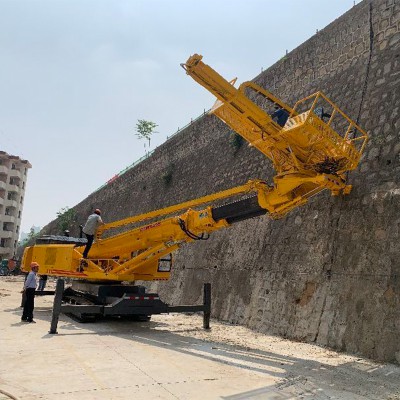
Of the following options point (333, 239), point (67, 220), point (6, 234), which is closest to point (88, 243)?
point (333, 239)

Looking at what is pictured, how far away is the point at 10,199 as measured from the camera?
60.5 m

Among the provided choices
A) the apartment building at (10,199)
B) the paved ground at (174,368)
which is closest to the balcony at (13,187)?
the apartment building at (10,199)

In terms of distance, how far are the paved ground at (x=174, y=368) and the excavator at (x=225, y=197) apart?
1.33m

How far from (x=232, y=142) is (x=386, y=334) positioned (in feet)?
31.4

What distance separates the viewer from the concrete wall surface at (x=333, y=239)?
723cm

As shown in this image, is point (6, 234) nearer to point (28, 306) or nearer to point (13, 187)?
point (13, 187)

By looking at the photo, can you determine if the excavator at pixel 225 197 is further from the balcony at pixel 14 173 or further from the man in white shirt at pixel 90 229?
the balcony at pixel 14 173

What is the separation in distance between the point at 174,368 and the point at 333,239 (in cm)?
466

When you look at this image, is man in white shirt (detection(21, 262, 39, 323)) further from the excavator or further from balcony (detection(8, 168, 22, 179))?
balcony (detection(8, 168, 22, 179))

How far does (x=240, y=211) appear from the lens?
25.6 ft

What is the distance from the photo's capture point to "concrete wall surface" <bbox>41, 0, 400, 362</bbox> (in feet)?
23.7

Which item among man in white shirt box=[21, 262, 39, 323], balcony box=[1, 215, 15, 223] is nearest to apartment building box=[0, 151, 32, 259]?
balcony box=[1, 215, 15, 223]

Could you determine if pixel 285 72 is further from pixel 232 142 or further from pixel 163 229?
pixel 163 229

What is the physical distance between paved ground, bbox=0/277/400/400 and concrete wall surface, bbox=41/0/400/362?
30.3 inches
